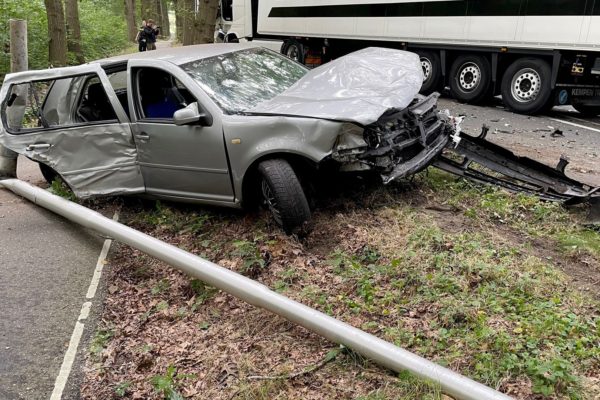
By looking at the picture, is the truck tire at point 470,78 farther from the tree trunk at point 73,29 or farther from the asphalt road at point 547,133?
the tree trunk at point 73,29

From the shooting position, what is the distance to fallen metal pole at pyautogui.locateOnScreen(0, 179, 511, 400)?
9.22ft

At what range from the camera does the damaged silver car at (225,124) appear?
4.64 meters

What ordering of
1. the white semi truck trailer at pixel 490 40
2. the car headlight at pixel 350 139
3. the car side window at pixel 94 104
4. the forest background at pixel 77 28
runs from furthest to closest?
the forest background at pixel 77 28 → the white semi truck trailer at pixel 490 40 → the car side window at pixel 94 104 → the car headlight at pixel 350 139

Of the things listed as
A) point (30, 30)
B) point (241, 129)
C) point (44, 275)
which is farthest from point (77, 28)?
point (241, 129)

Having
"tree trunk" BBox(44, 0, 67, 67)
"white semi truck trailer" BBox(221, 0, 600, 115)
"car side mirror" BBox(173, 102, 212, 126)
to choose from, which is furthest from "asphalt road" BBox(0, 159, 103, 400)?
"tree trunk" BBox(44, 0, 67, 67)

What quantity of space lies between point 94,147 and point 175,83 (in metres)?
1.20

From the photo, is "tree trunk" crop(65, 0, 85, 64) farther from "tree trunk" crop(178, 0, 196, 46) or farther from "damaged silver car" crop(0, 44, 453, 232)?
"damaged silver car" crop(0, 44, 453, 232)

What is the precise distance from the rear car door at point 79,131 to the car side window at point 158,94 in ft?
1.00

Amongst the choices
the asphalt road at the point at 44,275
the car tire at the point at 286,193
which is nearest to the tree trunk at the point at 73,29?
the asphalt road at the point at 44,275

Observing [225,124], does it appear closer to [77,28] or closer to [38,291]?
[38,291]

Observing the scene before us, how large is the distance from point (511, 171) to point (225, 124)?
318 centimetres

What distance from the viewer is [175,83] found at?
5676mm

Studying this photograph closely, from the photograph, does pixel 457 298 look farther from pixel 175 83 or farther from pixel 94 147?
pixel 94 147

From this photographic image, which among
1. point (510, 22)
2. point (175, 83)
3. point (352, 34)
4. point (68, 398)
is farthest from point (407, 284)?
point (352, 34)
